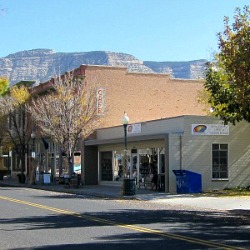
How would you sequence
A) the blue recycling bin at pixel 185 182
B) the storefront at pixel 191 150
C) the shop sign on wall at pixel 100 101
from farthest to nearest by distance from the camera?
the shop sign on wall at pixel 100 101 → the storefront at pixel 191 150 → the blue recycling bin at pixel 185 182

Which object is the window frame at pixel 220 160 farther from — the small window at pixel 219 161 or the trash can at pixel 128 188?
the trash can at pixel 128 188

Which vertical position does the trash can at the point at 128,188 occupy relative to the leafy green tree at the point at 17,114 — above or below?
below

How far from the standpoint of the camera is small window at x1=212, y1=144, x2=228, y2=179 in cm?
3078

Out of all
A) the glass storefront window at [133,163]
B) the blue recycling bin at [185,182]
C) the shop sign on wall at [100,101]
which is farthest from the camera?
the shop sign on wall at [100,101]

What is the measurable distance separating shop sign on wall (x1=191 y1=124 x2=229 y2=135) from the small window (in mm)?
796

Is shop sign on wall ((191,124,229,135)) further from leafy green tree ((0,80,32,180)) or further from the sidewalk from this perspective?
leafy green tree ((0,80,32,180))

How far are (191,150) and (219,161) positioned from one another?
2.20 m

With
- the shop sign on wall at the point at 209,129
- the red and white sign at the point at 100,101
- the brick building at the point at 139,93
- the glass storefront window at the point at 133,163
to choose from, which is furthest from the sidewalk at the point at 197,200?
the brick building at the point at 139,93

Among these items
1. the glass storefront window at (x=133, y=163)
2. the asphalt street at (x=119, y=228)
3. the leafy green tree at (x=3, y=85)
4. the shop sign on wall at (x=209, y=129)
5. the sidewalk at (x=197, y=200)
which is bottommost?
the sidewalk at (x=197, y=200)

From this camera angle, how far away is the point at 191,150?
→ 2994 centimetres

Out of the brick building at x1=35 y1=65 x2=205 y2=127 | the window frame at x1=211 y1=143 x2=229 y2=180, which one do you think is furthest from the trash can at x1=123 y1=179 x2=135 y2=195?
the brick building at x1=35 y1=65 x2=205 y2=127

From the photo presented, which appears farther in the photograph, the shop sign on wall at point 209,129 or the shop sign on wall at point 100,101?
the shop sign on wall at point 100,101

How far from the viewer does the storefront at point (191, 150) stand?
97.5 feet

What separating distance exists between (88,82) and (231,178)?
1443 cm
